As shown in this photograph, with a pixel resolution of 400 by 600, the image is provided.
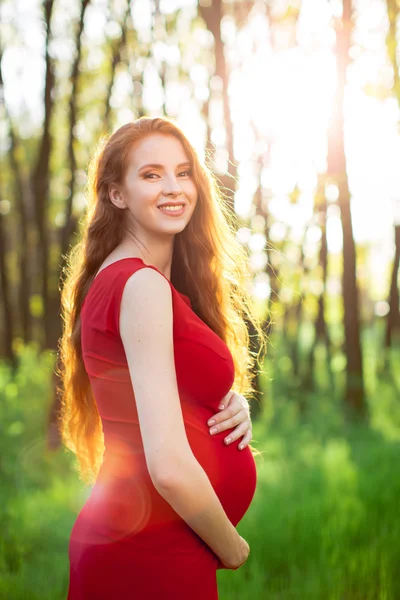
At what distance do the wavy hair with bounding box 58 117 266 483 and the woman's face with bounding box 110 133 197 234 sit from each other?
4 centimetres

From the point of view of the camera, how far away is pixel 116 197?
1927 millimetres

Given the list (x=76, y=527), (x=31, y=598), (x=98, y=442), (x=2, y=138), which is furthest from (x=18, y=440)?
(x=2, y=138)

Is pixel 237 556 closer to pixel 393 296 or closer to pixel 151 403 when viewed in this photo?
pixel 151 403

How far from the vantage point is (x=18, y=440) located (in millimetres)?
7047

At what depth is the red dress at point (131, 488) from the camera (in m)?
1.60

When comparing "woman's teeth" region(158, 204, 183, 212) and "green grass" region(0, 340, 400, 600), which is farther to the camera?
"green grass" region(0, 340, 400, 600)

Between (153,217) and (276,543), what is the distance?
9.30 feet

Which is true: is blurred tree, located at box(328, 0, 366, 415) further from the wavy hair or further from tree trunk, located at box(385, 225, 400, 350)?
the wavy hair

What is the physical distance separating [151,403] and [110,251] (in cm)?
67

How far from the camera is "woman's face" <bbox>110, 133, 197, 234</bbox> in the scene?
184 centimetres

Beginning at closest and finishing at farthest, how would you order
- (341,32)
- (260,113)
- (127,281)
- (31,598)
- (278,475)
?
(127,281) < (31,598) < (278,475) < (341,32) < (260,113)

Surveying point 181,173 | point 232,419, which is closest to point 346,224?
point 181,173

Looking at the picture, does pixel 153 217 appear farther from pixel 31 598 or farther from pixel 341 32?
pixel 341 32

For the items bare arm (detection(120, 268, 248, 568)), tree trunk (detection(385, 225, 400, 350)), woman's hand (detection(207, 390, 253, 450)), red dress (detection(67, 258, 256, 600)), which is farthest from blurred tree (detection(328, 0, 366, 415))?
bare arm (detection(120, 268, 248, 568))
